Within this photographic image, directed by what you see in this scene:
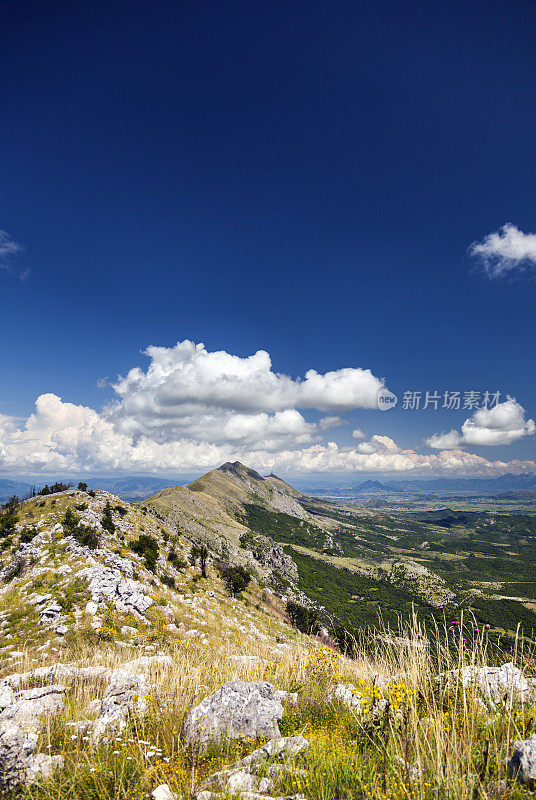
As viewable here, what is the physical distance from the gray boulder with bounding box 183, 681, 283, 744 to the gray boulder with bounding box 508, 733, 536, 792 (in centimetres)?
360

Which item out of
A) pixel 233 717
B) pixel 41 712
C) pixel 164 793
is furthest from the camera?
pixel 41 712

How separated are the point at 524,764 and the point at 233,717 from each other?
4489 mm

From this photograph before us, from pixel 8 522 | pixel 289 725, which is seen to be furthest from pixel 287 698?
pixel 8 522

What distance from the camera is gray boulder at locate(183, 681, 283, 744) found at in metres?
5.43

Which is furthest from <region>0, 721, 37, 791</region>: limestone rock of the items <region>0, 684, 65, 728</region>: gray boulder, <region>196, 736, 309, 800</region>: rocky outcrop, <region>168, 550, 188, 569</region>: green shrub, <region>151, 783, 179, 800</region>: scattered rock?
<region>168, 550, 188, 569</region>: green shrub

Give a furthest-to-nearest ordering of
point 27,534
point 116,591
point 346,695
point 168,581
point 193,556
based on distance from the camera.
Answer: point 193,556
point 168,581
point 27,534
point 116,591
point 346,695

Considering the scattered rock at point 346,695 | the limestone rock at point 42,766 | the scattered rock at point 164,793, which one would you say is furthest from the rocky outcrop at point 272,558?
the scattered rock at point 164,793

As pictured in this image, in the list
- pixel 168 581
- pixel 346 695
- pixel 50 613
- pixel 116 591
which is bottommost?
pixel 168 581

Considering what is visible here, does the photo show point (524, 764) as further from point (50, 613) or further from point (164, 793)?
point (50, 613)

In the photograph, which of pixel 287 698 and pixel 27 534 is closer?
pixel 287 698

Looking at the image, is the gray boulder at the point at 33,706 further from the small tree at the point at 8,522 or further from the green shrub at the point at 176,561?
the green shrub at the point at 176,561

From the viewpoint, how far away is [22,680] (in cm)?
886

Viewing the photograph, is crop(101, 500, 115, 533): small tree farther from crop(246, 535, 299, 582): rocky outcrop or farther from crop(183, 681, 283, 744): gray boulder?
crop(246, 535, 299, 582): rocky outcrop

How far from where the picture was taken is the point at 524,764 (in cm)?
375
